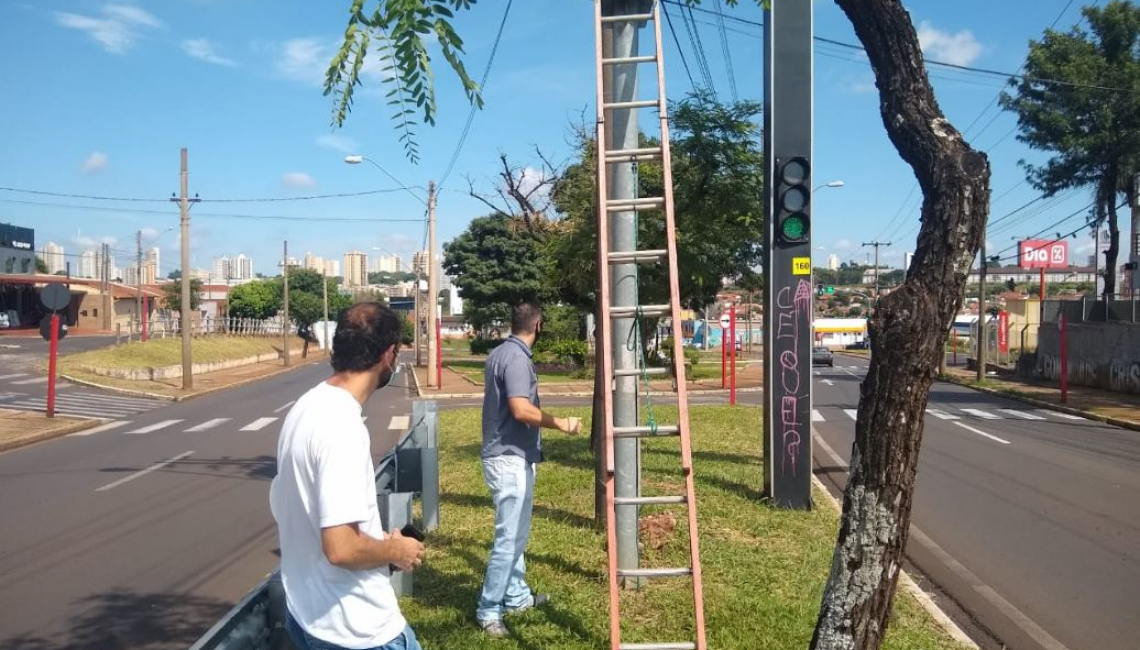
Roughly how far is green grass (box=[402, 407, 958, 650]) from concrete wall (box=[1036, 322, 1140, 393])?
2264 centimetres

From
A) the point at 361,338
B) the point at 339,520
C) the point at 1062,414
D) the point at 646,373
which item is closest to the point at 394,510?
the point at 646,373

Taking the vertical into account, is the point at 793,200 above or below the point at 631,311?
above

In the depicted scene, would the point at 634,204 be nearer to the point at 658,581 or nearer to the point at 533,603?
the point at 533,603

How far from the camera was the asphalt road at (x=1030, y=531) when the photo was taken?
575 cm

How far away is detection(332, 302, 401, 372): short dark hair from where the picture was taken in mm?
2758

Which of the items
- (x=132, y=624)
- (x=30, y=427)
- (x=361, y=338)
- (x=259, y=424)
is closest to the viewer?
(x=361, y=338)

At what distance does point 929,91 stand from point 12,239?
3064 inches

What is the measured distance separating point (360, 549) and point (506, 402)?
2.54 meters

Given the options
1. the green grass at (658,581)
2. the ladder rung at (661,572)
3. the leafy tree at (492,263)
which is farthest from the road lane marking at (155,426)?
the leafy tree at (492,263)

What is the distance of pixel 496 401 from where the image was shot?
5.14m

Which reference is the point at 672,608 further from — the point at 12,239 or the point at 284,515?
the point at 12,239

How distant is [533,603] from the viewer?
5379mm

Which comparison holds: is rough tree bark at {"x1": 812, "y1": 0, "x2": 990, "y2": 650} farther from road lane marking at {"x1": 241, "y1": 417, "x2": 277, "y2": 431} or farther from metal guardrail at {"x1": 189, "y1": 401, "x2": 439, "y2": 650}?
road lane marking at {"x1": 241, "y1": 417, "x2": 277, "y2": 431}

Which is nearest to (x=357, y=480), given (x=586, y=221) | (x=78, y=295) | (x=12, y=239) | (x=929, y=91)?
(x=929, y=91)
